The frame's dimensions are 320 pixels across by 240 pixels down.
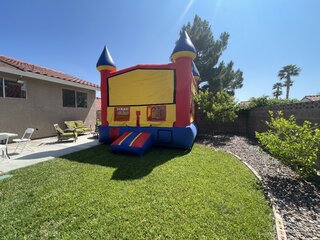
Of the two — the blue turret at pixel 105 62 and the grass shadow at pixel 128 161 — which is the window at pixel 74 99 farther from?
the grass shadow at pixel 128 161

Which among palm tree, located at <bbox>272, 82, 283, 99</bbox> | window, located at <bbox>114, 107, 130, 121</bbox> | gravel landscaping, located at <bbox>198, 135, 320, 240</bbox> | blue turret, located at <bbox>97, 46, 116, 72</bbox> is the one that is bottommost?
gravel landscaping, located at <bbox>198, 135, 320, 240</bbox>

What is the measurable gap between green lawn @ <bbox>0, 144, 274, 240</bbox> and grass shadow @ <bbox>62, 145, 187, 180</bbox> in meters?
0.05

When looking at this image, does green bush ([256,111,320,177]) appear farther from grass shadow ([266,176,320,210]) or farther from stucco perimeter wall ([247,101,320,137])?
stucco perimeter wall ([247,101,320,137])

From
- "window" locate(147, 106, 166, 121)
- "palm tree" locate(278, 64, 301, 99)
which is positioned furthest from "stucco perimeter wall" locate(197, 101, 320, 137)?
"palm tree" locate(278, 64, 301, 99)

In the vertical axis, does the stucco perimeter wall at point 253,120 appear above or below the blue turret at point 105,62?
below

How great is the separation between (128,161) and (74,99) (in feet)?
35.6

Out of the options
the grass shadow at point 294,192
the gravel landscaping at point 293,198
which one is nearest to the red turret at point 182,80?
the gravel landscaping at point 293,198

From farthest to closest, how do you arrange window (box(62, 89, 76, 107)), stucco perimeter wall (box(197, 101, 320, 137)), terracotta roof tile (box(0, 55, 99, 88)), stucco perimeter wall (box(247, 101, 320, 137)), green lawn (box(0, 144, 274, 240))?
1. window (box(62, 89, 76, 107))
2. terracotta roof tile (box(0, 55, 99, 88))
3. stucco perimeter wall (box(197, 101, 320, 137))
4. stucco perimeter wall (box(247, 101, 320, 137))
5. green lawn (box(0, 144, 274, 240))

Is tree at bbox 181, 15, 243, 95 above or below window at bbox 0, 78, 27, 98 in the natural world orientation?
above

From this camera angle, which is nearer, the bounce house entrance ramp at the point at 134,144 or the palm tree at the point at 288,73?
the bounce house entrance ramp at the point at 134,144

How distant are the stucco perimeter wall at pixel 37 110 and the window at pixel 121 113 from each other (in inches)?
247

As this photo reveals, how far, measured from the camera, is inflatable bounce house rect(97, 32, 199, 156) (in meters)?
7.22

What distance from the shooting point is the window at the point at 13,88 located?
9297 mm

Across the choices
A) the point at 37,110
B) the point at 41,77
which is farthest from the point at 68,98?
the point at 41,77
